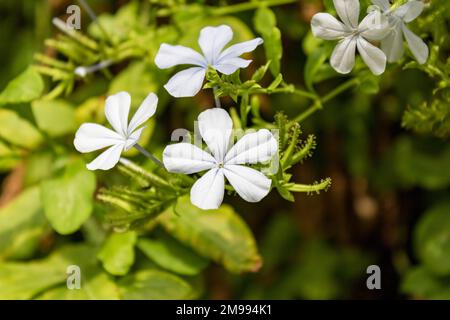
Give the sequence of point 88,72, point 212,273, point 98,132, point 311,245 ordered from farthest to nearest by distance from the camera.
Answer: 1. point 311,245
2. point 212,273
3. point 88,72
4. point 98,132

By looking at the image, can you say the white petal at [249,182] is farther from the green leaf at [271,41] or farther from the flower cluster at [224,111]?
the green leaf at [271,41]

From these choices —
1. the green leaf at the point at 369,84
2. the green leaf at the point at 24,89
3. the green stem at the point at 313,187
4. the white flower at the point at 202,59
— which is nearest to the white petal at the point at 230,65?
the white flower at the point at 202,59

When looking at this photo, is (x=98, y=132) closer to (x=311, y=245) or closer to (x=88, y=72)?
(x=88, y=72)

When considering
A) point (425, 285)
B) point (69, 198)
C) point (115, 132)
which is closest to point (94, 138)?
point (115, 132)

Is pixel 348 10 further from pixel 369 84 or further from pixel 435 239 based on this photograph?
pixel 435 239

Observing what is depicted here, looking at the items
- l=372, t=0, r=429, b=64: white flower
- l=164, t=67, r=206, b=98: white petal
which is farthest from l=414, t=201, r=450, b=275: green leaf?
l=164, t=67, r=206, b=98: white petal

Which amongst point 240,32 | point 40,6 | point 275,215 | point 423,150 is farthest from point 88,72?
point 423,150
